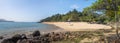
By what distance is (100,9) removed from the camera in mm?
19125

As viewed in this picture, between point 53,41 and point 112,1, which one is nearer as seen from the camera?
point 112,1

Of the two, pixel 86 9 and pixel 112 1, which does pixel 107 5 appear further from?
pixel 86 9

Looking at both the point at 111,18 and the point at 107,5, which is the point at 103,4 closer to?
the point at 107,5

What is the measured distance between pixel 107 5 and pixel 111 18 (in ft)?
→ 9.47

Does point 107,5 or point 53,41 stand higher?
point 107,5

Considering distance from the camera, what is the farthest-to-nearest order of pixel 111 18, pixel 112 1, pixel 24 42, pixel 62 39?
pixel 62 39 < pixel 111 18 < pixel 24 42 < pixel 112 1

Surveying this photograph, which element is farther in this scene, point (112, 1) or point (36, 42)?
point (36, 42)

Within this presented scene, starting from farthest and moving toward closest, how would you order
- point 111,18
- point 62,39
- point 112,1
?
point 62,39 < point 111,18 < point 112,1

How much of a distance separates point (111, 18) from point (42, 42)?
6237mm

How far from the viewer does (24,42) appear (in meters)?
19.3

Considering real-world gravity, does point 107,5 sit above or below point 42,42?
above

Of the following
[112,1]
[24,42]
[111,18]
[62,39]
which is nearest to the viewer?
[112,1]

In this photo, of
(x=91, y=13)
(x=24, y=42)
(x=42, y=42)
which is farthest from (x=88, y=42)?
(x=24, y=42)

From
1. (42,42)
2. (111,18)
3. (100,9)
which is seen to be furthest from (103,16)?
(42,42)
